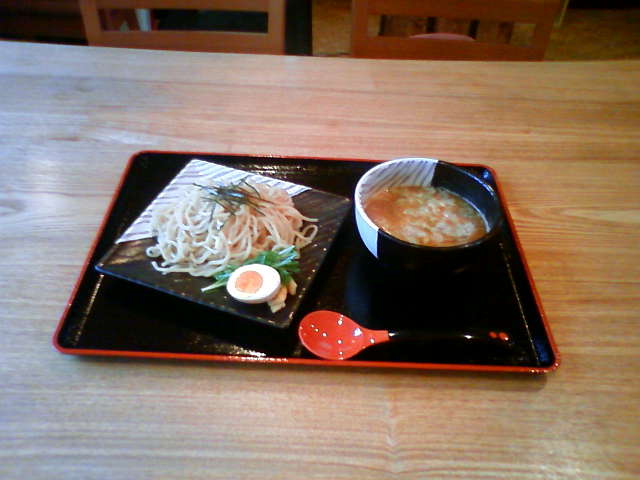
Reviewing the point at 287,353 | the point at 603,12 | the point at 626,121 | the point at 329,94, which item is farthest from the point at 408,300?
the point at 603,12

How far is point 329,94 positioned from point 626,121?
0.87 metres

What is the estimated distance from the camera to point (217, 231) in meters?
0.95

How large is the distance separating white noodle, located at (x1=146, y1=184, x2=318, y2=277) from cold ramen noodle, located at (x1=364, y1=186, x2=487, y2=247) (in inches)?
5.8

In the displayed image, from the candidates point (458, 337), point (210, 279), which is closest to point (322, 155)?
point (210, 279)

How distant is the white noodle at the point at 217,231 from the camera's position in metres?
0.89

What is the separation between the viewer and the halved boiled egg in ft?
2.60

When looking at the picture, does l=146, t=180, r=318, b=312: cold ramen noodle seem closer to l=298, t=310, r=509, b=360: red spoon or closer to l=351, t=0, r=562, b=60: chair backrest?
l=298, t=310, r=509, b=360: red spoon

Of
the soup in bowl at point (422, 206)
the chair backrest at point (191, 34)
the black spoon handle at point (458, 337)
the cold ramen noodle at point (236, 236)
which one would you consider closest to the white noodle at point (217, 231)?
the cold ramen noodle at point (236, 236)

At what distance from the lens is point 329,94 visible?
1445mm

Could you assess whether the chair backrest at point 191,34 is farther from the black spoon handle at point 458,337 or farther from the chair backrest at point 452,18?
the black spoon handle at point 458,337

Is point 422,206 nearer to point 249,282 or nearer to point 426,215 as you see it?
point 426,215

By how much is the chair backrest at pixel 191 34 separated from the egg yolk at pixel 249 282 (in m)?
1.12

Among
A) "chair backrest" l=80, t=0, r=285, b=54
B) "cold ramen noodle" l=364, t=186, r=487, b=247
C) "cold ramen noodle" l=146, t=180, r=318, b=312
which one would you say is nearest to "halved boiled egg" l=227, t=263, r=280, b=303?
"cold ramen noodle" l=146, t=180, r=318, b=312

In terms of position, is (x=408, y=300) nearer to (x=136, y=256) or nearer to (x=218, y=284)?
Result: (x=218, y=284)
